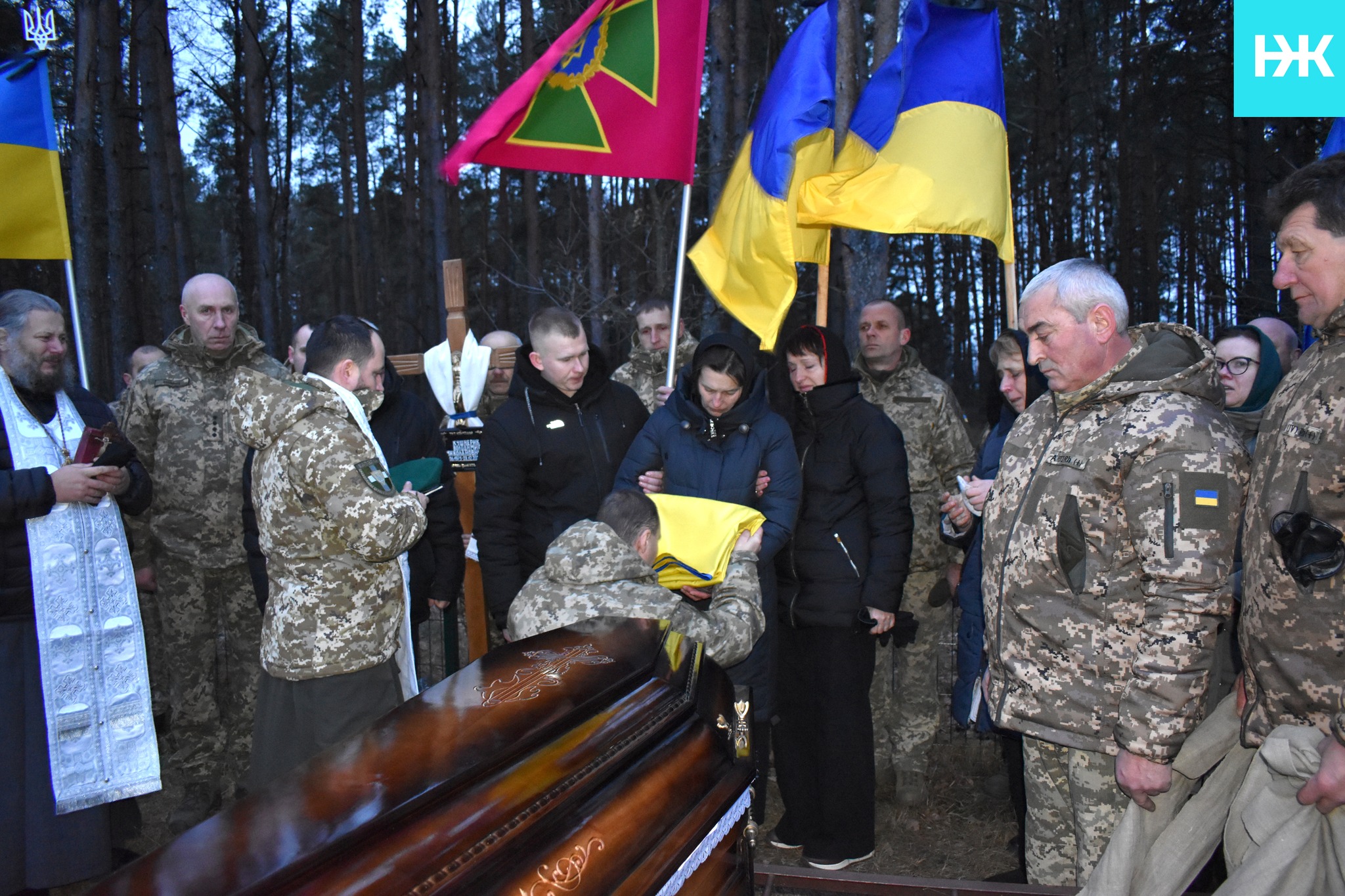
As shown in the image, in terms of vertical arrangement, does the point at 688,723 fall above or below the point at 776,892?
above

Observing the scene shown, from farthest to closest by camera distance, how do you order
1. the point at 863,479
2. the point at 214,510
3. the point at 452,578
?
the point at 214,510 < the point at 452,578 < the point at 863,479

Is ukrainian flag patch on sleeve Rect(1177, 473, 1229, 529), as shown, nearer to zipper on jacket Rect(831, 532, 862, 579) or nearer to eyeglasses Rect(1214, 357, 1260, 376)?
zipper on jacket Rect(831, 532, 862, 579)

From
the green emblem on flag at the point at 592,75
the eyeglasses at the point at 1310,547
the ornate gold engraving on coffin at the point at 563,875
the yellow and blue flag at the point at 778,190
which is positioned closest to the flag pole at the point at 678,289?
the yellow and blue flag at the point at 778,190

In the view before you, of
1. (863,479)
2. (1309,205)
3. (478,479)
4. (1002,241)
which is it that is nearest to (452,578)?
(478,479)

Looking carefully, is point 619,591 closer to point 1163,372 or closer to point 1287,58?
point 1163,372

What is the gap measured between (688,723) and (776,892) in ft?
1.96

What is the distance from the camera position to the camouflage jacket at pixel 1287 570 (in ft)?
6.53

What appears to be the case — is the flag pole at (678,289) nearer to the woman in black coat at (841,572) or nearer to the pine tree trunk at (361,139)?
the woman in black coat at (841,572)

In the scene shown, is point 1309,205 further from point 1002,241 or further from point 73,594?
point 73,594

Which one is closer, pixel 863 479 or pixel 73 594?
pixel 73 594

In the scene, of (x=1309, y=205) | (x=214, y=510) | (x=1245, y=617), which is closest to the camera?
(x=1309, y=205)

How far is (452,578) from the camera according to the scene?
14.0ft

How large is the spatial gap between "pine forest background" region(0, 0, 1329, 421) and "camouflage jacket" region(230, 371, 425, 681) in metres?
2.70

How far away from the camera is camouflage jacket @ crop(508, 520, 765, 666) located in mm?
2564
